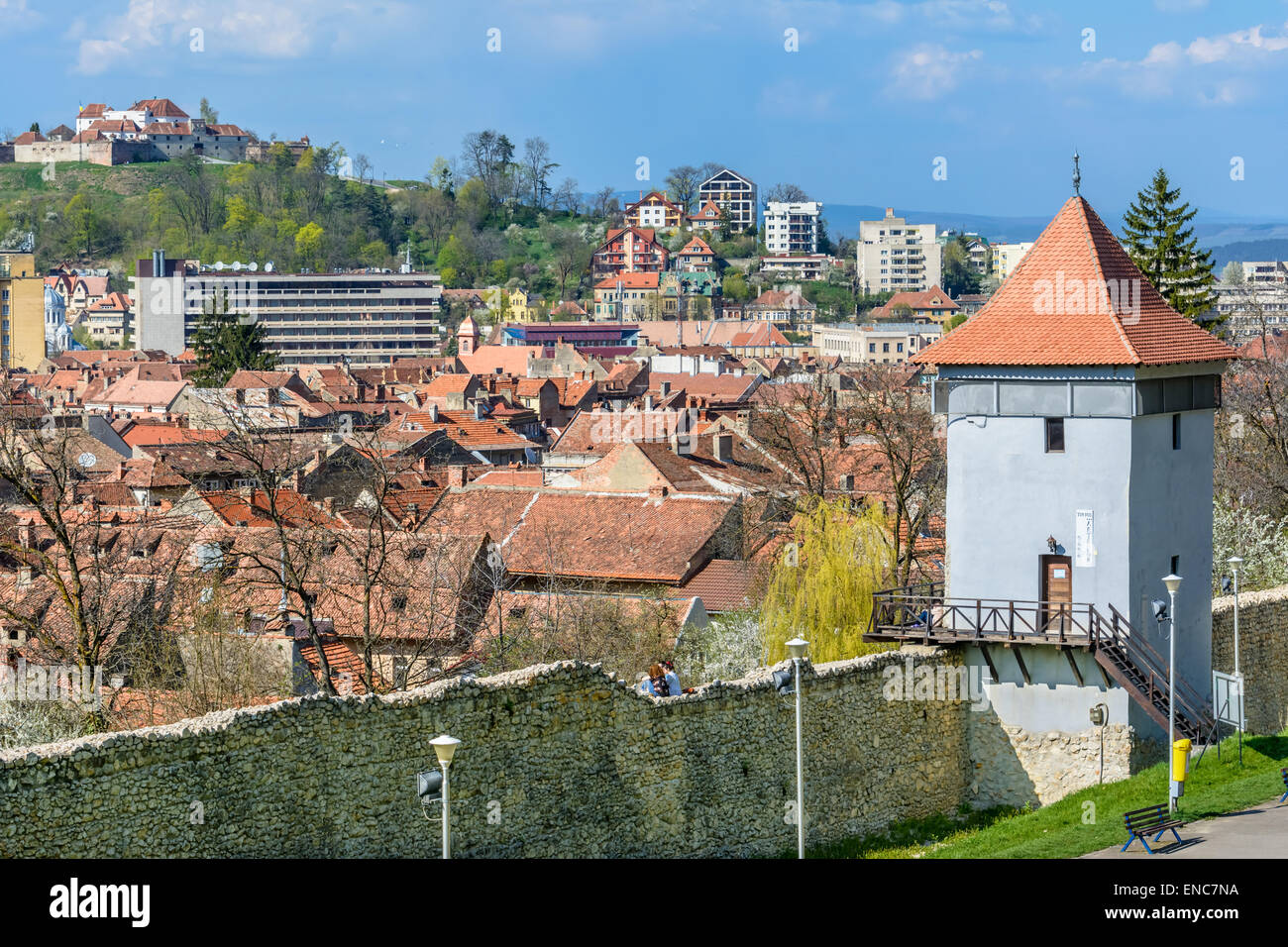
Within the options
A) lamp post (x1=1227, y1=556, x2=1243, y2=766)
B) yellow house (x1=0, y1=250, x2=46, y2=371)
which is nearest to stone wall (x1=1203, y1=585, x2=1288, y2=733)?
lamp post (x1=1227, y1=556, x2=1243, y2=766)

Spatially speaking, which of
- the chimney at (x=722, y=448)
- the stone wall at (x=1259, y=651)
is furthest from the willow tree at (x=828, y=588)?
the chimney at (x=722, y=448)

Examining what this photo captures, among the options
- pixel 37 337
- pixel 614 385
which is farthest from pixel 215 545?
pixel 37 337

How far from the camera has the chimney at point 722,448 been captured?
220 ft

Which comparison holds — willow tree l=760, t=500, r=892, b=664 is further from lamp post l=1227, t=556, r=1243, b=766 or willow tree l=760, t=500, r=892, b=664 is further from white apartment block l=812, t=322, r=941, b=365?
white apartment block l=812, t=322, r=941, b=365

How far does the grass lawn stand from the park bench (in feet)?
0.67

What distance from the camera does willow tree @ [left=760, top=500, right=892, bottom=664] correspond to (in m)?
30.5

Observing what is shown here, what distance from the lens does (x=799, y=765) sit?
20859mm

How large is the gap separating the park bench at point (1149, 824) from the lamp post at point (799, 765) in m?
3.46

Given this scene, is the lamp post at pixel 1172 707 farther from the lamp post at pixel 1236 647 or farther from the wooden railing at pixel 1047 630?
the lamp post at pixel 1236 647

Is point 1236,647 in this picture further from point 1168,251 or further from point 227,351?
point 227,351

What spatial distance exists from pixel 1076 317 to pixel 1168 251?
29.3 metres

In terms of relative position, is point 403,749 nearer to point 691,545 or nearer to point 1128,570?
point 1128,570

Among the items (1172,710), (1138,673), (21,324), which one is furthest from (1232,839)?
(21,324)
